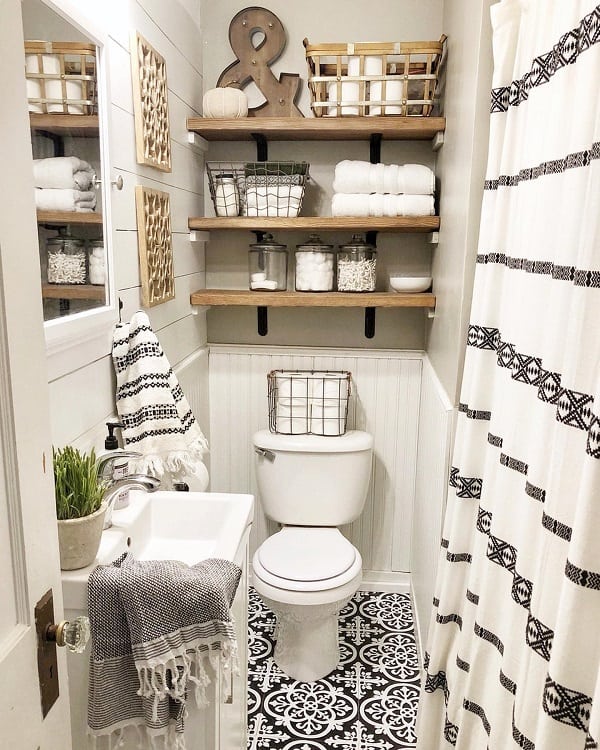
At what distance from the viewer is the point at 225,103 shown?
232cm

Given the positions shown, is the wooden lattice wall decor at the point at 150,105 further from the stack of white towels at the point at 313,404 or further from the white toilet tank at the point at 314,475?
the white toilet tank at the point at 314,475

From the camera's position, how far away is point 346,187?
2.32m

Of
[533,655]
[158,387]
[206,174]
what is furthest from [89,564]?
[206,174]

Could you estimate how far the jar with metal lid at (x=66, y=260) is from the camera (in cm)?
130

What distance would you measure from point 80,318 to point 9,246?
2.20 ft

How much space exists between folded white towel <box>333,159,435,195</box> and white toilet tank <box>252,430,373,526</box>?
0.94 meters

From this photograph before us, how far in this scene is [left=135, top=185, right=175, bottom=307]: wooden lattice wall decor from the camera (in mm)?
1817

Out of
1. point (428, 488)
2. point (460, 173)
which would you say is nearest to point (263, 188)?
point (460, 173)

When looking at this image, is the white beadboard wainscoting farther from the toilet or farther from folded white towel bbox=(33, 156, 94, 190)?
folded white towel bbox=(33, 156, 94, 190)

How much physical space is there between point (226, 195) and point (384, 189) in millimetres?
579

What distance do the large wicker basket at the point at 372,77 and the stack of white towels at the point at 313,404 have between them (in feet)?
3.22

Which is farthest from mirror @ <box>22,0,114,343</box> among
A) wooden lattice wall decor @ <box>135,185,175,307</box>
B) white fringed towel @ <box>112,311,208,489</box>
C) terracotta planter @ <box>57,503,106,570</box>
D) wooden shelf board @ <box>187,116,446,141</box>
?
wooden shelf board @ <box>187,116,446,141</box>

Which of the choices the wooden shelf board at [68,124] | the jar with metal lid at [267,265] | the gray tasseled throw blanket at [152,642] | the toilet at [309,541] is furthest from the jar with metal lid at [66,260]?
the toilet at [309,541]

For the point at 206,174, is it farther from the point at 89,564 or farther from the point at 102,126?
the point at 89,564
